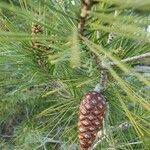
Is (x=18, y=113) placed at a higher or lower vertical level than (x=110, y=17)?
lower

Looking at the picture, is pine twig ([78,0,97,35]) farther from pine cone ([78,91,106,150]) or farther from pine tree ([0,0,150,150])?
pine cone ([78,91,106,150])

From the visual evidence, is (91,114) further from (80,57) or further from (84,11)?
(84,11)

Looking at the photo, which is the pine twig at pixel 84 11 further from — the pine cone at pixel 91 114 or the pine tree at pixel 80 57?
the pine cone at pixel 91 114

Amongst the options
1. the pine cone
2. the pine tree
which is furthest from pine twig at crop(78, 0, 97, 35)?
the pine cone

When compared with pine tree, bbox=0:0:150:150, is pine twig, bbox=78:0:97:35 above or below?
above

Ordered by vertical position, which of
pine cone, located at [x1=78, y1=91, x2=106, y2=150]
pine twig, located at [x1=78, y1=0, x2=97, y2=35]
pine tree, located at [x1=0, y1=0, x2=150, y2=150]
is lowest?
pine cone, located at [x1=78, y1=91, x2=106, y2=150]

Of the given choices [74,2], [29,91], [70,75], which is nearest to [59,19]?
[74,2]

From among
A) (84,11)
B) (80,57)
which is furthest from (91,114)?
(84,11)

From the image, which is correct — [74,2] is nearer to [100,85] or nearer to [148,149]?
[100,85]

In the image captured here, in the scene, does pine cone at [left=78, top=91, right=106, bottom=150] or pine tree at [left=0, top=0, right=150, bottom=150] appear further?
pine cone at [left=78, top=91, right=106, bottom=150]
